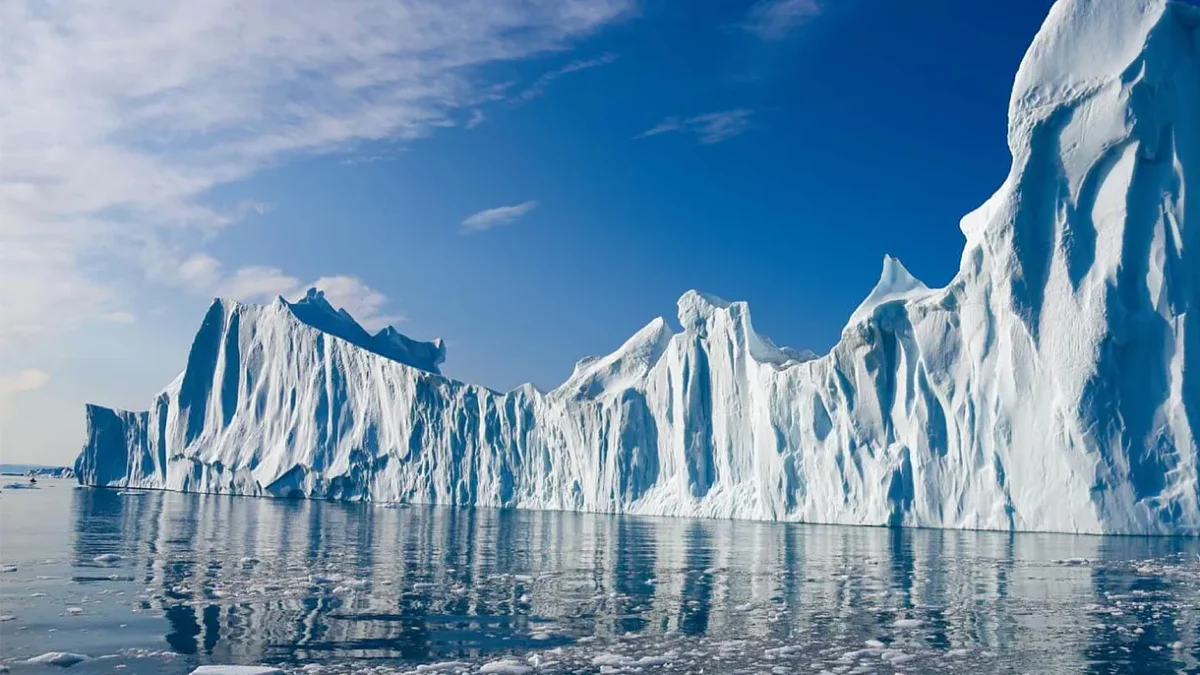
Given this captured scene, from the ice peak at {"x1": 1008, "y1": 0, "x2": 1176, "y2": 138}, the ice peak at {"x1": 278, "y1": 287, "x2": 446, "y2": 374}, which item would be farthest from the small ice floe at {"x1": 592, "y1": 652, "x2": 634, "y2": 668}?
the ice peak at {"x1": 278, "y1": 287, "x2": 446, "y2": 374}

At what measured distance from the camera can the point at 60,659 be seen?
867 cm

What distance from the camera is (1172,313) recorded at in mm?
23547

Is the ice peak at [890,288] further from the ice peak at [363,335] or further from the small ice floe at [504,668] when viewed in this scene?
the ice peak at [363,335]

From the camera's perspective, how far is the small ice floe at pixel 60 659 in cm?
860

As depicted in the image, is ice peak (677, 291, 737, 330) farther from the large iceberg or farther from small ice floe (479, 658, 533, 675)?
small ice floe (479, 658, 533, 675)

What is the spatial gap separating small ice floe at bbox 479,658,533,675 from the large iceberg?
19.3 m

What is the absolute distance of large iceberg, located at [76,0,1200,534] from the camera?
77.2ft

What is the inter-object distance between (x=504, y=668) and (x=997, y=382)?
843 inches

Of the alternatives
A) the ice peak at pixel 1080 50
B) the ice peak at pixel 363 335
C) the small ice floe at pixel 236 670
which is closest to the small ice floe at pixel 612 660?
the small ice floe at pixel 236 670

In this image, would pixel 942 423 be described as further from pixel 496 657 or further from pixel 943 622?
pixel 496 657

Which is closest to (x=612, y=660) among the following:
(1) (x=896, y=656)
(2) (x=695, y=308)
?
(1) (x=896, y=656)

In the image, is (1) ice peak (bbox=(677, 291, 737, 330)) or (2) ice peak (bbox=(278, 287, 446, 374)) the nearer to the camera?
(1) ice peak (bbox=(677, 291, 737, 330))

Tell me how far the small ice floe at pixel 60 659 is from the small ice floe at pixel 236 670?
4.25ft

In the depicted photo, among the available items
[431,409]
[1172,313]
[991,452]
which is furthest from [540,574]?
[431,409]
